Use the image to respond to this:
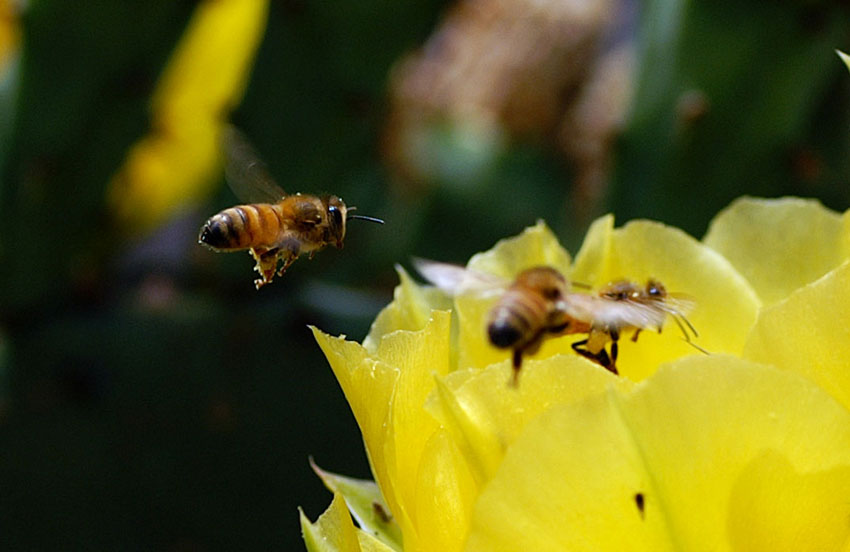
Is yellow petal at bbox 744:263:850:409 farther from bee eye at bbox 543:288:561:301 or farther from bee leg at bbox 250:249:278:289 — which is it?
bee leg at bbox 250:249:278:289

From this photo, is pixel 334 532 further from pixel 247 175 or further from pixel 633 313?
pixel 247 175

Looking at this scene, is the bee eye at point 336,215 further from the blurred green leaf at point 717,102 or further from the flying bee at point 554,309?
the blurred green leaf at point 717,102

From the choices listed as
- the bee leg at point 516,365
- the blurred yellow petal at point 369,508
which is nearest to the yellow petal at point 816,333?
the bee leg at point 516,365

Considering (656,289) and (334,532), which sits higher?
(656,289)

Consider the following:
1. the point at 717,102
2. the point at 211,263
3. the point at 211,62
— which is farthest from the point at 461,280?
the point at 211,62

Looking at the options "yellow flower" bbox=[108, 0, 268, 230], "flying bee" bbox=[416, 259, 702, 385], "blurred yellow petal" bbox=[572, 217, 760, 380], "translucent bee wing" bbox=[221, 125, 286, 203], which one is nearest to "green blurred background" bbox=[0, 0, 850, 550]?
"yellow flower" bbox=[108, 0, 268, 230]

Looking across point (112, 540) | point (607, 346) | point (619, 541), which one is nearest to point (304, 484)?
point (112, 540)
